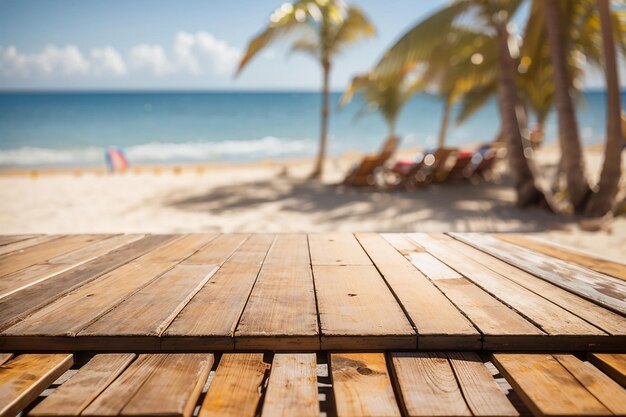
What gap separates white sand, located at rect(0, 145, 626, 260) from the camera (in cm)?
525

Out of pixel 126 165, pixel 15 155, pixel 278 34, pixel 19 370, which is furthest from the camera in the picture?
→ pixel 15 155

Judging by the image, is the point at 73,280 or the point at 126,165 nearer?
the point at 73,280

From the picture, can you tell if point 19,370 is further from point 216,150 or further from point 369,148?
point 369,148

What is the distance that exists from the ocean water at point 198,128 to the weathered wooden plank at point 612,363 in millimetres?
11788

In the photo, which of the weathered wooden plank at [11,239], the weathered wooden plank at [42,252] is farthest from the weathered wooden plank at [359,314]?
the weathered wooden plank at [11,239]

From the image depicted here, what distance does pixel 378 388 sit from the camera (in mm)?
921

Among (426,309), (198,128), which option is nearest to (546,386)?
(426,309)

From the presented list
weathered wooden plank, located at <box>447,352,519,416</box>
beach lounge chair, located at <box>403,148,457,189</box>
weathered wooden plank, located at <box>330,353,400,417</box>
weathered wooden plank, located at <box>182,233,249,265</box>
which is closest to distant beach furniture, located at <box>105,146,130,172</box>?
beach lounge chair, located at <box>403,148,457,189</box>

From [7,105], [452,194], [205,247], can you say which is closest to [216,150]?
[452,194]

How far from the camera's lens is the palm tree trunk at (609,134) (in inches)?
203

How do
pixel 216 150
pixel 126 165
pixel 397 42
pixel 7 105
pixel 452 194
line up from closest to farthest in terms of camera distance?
pixel 397 42 → pixel 452 194 → pixel 126 165 → pixel 216 150 → pixel 7 105

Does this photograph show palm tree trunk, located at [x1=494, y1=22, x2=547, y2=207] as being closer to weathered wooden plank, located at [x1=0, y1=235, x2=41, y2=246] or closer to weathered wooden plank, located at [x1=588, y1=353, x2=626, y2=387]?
weathered wooden plank, located at [x1=588, y1=353, x2=626, y2=387]

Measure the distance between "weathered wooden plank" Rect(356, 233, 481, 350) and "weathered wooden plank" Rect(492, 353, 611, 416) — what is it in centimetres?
10

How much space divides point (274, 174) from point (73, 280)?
9.63m
